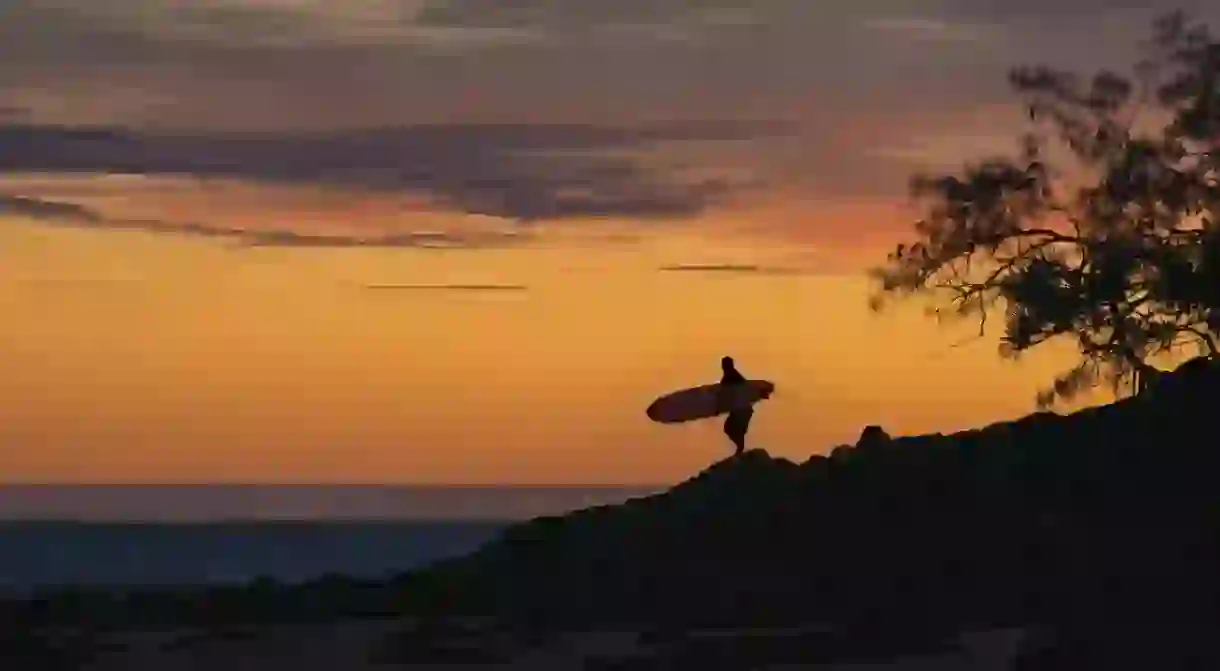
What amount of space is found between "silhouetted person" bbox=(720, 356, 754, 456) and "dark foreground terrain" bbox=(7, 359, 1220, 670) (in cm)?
51

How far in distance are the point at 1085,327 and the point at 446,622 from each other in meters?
16.9

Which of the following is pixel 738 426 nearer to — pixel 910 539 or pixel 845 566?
pixel 910 539

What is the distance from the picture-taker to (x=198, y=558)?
282 ft

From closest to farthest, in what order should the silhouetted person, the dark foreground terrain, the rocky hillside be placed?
the dark foreground terrain
the rocky hillside
the silhouetted person

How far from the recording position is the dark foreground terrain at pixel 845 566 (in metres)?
29.1

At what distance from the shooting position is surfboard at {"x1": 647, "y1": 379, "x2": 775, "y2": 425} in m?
38.4

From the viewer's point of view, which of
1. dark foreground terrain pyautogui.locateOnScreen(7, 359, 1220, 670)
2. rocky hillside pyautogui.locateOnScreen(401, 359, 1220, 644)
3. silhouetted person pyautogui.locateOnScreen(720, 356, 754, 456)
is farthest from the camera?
silhouetted person pyautogui.locateOnScreen(720, 356, 754, 456)

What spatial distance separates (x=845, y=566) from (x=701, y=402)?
25.5 ft

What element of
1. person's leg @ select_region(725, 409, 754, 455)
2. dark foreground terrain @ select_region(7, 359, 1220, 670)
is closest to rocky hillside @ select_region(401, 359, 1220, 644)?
dark foreground terrain @ select_region(7, 359, 1220, 670)

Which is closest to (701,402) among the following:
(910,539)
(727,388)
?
(727,388)

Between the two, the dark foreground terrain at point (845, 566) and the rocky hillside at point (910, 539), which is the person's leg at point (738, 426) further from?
the rocky hillside at point (910, 539)

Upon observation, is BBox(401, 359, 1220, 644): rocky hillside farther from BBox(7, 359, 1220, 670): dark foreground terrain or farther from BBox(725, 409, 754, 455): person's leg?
BBox(725, 409, 754, 455): person's leg

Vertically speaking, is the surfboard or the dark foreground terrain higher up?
the surfboard

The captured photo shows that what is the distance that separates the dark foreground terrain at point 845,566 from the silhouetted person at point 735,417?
20.0 inches
